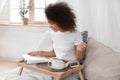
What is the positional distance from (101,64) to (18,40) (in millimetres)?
1646

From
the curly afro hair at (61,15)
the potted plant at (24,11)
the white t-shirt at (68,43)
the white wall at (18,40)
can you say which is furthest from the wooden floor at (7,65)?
the curly afro hair at (61,15)

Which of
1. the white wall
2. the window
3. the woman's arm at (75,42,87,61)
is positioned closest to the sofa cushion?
the woman's arm at (75,42,87,61)

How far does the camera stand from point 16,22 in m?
3.18

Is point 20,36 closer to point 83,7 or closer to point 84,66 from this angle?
point 83,7

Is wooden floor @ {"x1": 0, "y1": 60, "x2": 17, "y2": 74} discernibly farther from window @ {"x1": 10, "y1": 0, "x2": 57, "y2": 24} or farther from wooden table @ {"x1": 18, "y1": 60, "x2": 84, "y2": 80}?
wooden table @ {"x1": 18, "y1": 60, "x2": 84, "y2": 80}

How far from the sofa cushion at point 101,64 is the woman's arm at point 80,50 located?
0.07 metres

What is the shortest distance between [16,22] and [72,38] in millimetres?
1602

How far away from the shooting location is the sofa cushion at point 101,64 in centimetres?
166

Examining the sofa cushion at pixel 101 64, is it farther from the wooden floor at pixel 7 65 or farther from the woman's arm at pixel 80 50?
the wooden floor at pixel 7 65

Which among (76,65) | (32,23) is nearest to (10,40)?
(32,23)

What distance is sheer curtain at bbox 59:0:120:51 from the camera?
7.23 feet

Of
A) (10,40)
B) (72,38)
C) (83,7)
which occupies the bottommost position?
(10,40)

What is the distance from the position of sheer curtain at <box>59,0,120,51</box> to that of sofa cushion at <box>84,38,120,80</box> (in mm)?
365

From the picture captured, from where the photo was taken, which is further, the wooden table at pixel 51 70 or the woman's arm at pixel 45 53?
the woman's arm at pixel 45 53
